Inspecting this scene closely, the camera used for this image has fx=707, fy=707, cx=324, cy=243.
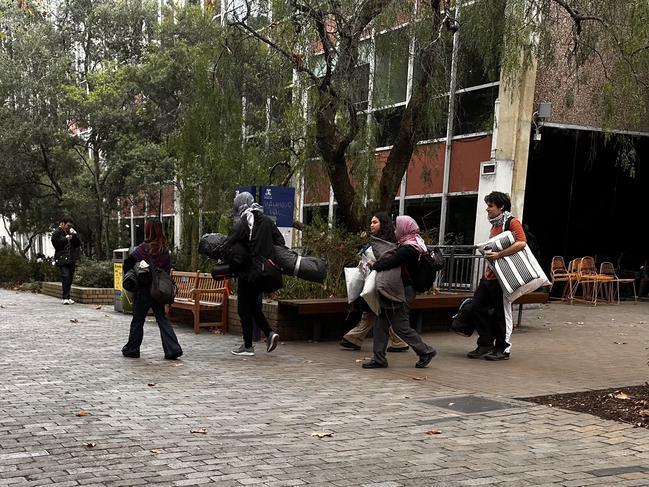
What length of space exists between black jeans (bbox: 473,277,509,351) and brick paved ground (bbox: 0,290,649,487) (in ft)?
1.41

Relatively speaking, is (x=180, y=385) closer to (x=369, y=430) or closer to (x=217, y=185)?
(x=369, y=430)

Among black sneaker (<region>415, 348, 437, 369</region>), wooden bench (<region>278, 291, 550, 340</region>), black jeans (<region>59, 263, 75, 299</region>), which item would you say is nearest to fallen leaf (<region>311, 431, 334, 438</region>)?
black sneaker (<region>415, 348, 437, 369</region>)

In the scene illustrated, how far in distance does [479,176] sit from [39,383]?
39.5 feet

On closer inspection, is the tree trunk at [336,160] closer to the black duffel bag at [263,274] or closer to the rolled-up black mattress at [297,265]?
the rolled-up black mattress at [297,265]

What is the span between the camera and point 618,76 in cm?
1113

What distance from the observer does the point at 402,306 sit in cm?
790

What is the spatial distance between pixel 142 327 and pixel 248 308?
4.16ft

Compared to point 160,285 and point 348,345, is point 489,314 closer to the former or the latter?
point 348,345

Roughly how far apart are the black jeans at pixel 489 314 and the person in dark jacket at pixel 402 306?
1092mm

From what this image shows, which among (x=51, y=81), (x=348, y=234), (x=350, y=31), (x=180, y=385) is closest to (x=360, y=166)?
(x=348, y=234)

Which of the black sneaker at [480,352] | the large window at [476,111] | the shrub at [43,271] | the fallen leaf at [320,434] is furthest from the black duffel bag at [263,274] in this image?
the shrub at [43,271]

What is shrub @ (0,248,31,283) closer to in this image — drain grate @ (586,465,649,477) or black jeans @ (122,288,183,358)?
black jeans @ (122,288,183,358)

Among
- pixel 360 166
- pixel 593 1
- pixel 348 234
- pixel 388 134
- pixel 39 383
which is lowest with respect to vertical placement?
pixel 39 383

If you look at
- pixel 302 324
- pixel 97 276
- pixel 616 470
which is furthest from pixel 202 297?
pixel 616 470
